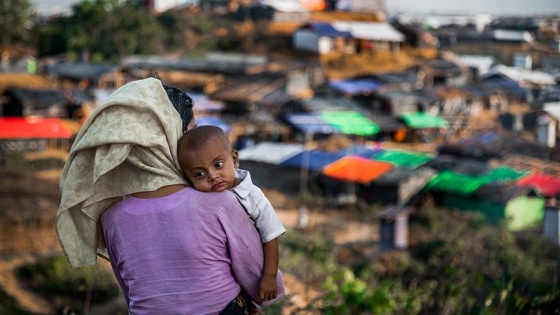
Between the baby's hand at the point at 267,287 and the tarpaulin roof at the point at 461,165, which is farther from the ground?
the baby's hand at the point at 267,287

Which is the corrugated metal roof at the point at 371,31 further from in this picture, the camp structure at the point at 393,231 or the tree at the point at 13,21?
the camp structure at the point at 393,231

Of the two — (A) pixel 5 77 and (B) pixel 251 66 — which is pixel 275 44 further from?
(A) pixel 5 77

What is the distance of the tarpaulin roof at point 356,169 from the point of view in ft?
55.6

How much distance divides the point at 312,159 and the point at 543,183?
605 cm

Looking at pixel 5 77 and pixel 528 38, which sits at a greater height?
pixel 528 38

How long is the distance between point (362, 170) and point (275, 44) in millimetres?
22438

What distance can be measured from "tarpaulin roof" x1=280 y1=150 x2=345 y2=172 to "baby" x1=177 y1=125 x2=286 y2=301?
15916mm

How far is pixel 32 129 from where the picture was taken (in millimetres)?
20719

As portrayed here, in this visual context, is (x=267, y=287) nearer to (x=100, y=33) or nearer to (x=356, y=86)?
(x=356, y=86)

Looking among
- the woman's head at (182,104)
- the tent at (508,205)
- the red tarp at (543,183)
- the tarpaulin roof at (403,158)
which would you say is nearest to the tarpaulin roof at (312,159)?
the tarpaulin roof at (403,158)

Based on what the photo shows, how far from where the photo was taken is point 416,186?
16422 mm

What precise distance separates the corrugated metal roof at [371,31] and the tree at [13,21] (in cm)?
1712

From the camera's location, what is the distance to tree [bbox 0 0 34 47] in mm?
36438

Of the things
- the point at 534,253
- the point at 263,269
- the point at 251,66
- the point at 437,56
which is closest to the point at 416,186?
the point at 534,253
